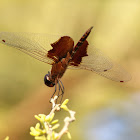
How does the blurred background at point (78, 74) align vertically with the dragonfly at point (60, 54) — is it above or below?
below

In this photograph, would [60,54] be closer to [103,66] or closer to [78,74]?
[103,66]

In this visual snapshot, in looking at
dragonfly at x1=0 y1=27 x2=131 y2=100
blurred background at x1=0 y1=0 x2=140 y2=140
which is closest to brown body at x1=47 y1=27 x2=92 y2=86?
dragonfly at x1=0 y1=27 x2=131 y2=100

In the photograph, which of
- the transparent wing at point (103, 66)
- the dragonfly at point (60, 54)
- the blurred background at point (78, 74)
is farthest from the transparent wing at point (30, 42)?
the blurred background at point (78, 74)

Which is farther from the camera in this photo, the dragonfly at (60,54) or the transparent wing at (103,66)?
the transparent wing at (103,66)

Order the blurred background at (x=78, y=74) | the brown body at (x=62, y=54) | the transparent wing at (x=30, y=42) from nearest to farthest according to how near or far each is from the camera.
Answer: the brown body at (x=62, y=54), the transparent wing at (x=30, y=42), the blurred background at (x=78, y=74)

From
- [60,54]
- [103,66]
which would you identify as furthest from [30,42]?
[103,66]

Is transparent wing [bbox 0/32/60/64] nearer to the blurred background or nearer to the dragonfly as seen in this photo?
the dragonfly

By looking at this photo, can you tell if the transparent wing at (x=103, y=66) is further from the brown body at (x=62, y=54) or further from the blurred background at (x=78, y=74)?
the blurred background at (x=78, y=74)
